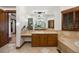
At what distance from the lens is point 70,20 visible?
9.82ft

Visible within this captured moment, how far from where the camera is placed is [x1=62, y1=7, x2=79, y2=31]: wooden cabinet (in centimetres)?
284

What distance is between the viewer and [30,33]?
361cm

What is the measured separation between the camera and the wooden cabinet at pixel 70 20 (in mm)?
2842

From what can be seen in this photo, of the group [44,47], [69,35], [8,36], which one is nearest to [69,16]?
[69,35]

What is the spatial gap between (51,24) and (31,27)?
673mm

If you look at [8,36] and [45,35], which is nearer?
[45,35]

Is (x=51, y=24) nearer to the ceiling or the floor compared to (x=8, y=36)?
nearer to the ceiling

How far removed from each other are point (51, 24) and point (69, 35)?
0.61 m
